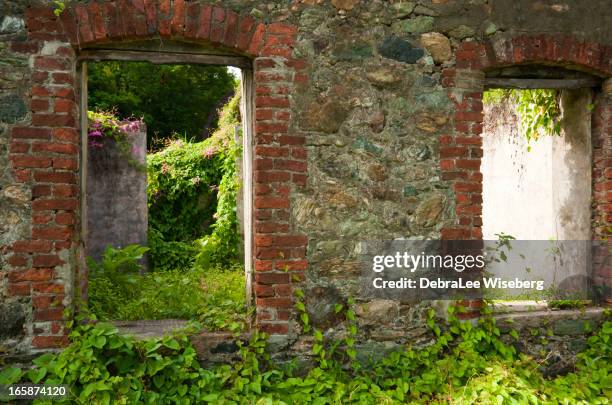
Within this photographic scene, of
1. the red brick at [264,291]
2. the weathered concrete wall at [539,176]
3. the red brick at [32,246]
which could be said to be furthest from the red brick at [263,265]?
the weathered concrete wall at [539,176]

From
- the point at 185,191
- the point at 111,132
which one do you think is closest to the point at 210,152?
the point at 185,191

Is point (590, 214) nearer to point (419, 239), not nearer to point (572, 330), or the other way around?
point (572, 330)

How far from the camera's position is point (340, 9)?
364 centimetres

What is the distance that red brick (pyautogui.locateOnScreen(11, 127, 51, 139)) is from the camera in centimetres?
323

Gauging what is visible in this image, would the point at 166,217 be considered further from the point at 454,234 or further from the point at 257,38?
the point at 454,234

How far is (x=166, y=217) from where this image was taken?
1007cm

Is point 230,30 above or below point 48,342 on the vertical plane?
above

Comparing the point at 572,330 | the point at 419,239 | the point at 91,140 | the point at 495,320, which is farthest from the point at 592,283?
the point at 91,140

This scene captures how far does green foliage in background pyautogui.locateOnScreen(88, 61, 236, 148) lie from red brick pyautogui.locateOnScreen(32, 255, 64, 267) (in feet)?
60.6

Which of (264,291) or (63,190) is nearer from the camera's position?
(63,190)

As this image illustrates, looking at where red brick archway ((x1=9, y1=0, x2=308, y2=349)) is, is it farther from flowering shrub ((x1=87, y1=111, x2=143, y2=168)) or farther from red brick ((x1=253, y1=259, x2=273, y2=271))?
flowering shrub ((x1=87, y1=111, x2=143, y2=168))

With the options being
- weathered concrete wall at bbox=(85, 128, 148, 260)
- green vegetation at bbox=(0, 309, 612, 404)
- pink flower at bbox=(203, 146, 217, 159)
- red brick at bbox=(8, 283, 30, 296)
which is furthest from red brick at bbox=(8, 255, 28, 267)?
pink flower at bbox=(203, 146, 217, 159)

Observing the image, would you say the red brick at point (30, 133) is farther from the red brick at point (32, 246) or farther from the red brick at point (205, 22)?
the red brick at point (205, 22)

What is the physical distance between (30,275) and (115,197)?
194 inches
